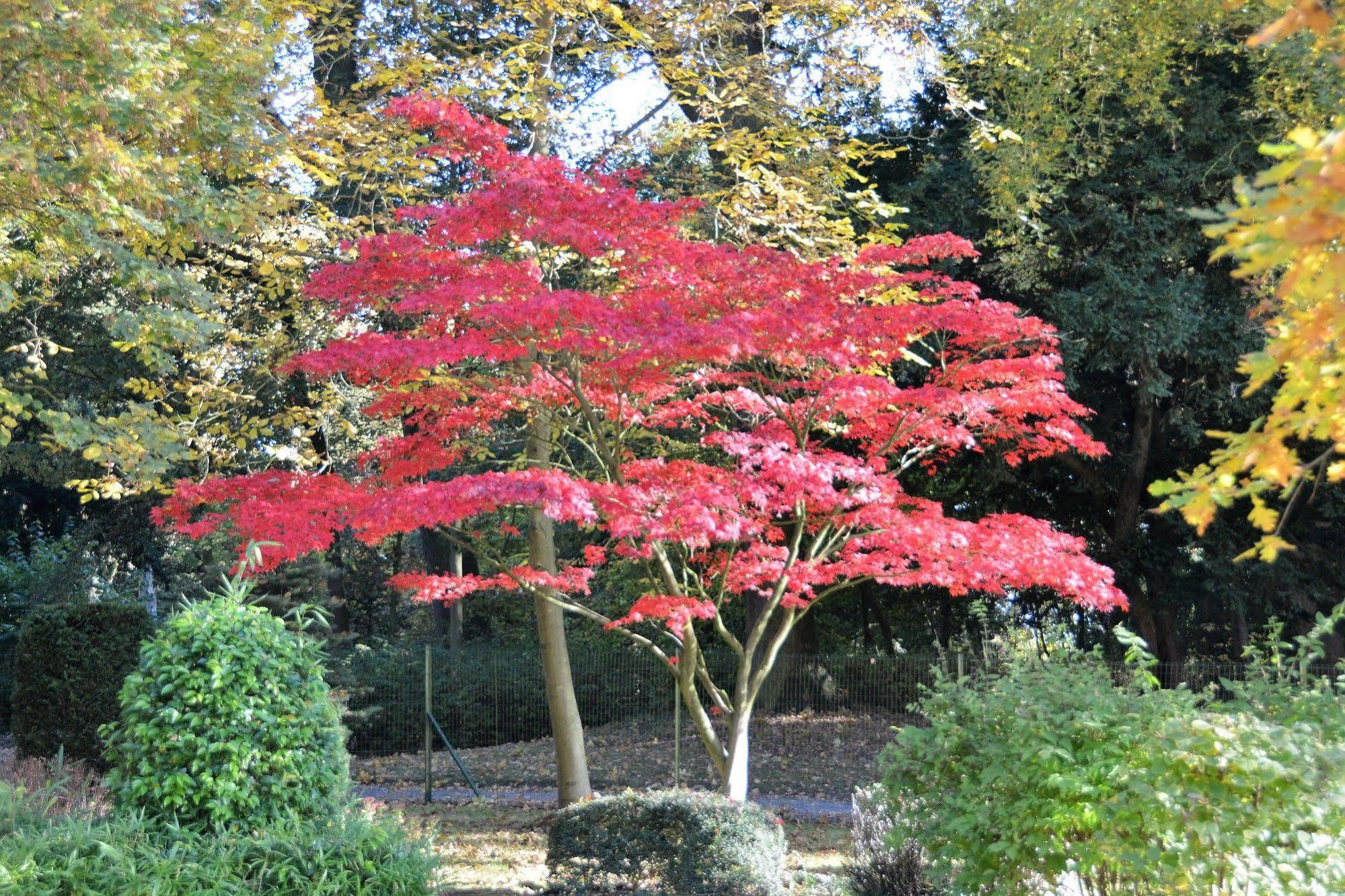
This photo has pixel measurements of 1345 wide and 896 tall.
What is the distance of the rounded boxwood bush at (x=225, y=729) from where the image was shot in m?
5.04

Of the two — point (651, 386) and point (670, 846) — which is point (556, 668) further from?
point (670, 846)

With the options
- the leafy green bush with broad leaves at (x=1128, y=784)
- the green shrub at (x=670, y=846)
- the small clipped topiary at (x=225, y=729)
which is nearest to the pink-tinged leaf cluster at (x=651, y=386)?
the green shrub at (x=670, y=846)

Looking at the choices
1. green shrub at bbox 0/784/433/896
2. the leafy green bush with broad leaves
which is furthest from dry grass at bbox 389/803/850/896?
the leafy green bush with broad leaves

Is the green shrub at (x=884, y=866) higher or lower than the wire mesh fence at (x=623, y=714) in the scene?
lower

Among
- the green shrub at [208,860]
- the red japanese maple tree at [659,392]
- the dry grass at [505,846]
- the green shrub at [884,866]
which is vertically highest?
the red japanese maple tree at [659,392]

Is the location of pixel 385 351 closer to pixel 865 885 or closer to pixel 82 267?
pixel 865 885

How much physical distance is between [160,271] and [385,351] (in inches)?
73.2

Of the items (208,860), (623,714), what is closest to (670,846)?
(208,860)

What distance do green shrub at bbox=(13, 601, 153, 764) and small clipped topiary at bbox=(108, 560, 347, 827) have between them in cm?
532

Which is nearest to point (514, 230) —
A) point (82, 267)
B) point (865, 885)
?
point (865, 885)

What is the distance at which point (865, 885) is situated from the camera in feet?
20.5

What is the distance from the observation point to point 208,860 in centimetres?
485

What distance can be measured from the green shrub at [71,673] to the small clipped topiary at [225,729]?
5317mm

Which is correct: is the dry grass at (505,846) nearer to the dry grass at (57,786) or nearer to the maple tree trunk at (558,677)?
the maple tree trunk at (558,677)
